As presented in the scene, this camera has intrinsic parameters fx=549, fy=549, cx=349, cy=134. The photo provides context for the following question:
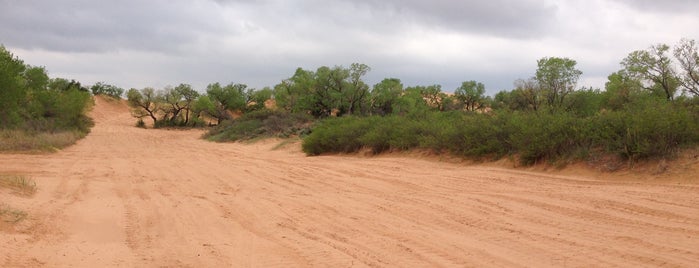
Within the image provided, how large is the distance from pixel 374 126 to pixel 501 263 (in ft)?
62.2

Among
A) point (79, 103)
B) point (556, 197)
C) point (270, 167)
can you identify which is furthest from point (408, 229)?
point (79, 103)

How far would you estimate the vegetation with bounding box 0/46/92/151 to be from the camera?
26328mm

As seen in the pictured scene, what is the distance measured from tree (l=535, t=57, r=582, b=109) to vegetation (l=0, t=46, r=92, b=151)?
3351 centimetres

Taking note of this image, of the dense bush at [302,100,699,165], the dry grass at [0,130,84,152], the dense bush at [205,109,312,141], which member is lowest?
the dry grass at [0,130,84,152]

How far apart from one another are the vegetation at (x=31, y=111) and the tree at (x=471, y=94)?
4192 centimetres

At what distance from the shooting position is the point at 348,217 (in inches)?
362

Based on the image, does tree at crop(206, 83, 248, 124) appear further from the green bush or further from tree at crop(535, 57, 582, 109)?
the green bush

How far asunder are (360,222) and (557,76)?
37830 mm

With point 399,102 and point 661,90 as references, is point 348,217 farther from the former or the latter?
point 399,102

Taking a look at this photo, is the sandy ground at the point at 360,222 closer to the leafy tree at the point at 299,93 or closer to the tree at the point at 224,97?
the leafy tree at the point at 299,93

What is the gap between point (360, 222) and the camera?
8766 mm

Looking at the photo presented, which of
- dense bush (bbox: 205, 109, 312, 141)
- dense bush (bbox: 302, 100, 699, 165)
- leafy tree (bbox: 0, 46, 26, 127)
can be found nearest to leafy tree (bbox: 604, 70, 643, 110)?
dense bush (bbox: 302, 100, 699, 165)

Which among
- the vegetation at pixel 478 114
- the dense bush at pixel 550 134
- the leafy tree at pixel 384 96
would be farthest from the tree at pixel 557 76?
the dense bush at pixel 550 134

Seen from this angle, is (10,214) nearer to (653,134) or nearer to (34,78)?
(653,134)
